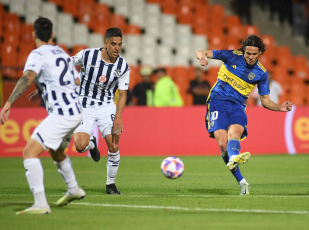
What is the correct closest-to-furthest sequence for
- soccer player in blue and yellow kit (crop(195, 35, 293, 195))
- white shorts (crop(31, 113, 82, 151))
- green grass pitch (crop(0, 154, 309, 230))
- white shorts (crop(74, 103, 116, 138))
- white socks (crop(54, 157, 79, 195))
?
green grass pitch (crop(0, 154, 309, 230))
white shorts (crop(31, 113, 82, 151))
white socks (crop(54, 157, 79, 195))
soccer player in blue and yellow kit (crop(195, 35, 293, 195))
white shorts (crop(74, 103, 116, 138))

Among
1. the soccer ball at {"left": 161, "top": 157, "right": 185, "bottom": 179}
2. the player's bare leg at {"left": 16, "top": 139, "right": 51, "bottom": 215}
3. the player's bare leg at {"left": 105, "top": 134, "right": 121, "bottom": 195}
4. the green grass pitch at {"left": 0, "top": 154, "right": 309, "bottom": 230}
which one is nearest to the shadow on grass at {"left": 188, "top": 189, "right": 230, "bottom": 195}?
the green grass pitch at {"left": 0, "top": 154, "right": 309, "bottom": 230}

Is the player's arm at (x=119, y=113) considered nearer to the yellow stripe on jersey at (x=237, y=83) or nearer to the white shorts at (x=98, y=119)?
the white shorts at (x=98, y=119)

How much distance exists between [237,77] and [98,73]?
6.35 ft

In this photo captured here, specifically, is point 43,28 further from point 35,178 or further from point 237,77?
point 237,77

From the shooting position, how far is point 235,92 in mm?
9086

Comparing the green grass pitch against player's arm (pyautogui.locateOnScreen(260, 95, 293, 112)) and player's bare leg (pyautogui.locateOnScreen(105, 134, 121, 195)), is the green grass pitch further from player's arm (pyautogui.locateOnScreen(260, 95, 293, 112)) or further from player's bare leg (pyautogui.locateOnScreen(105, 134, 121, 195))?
player's arm (pyautogui.locateOnScreen(260, 95, 293, 112))

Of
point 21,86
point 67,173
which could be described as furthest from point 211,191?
point 21,86

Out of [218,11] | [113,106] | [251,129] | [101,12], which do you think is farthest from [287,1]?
[113,106]

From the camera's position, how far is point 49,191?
936cm

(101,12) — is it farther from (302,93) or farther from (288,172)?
(288,172)

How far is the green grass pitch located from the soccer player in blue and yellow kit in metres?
0.82

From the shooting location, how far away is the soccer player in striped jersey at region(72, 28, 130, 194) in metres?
9.03

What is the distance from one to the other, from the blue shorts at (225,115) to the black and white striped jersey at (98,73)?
127 centimetres

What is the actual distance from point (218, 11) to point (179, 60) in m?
2.62
